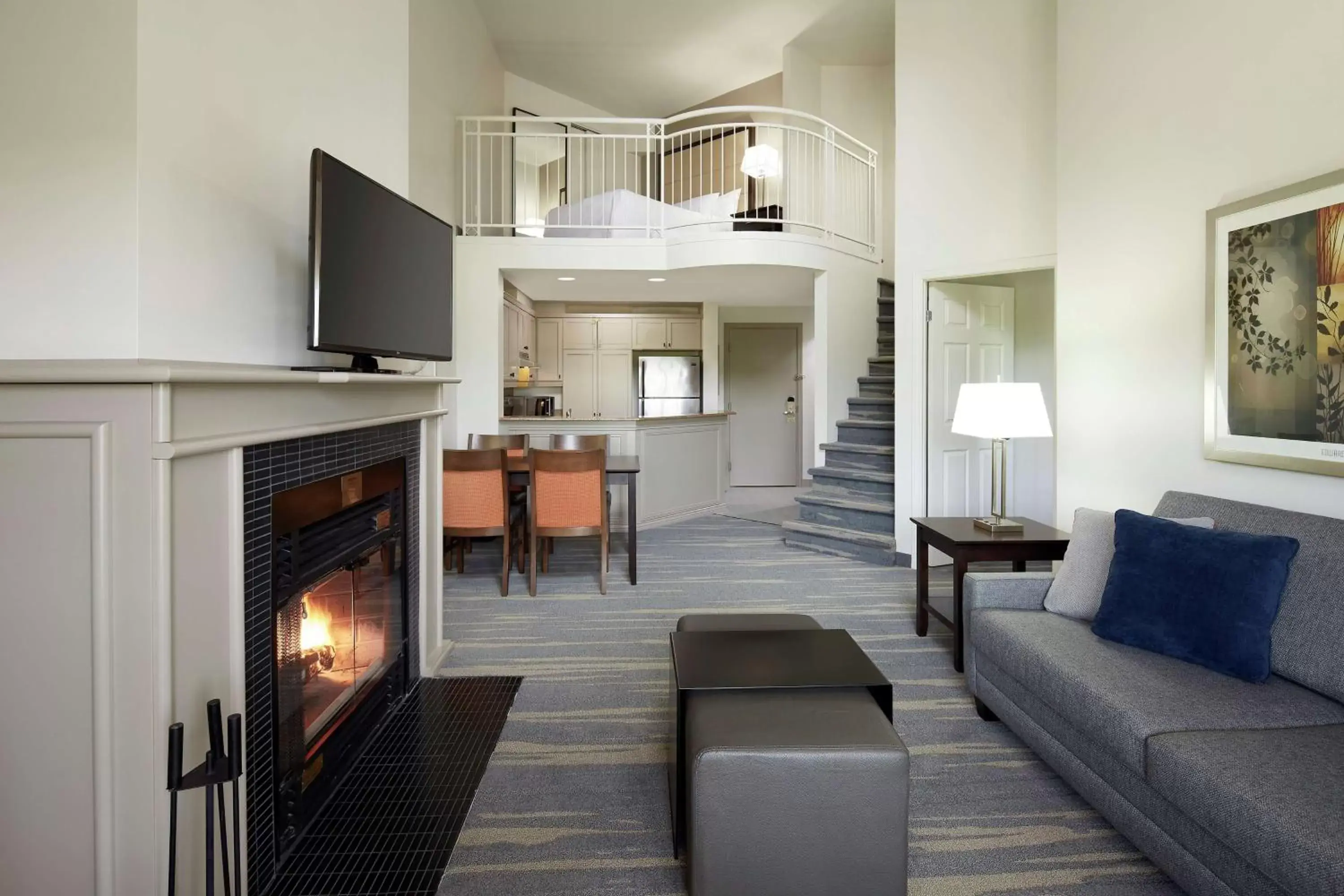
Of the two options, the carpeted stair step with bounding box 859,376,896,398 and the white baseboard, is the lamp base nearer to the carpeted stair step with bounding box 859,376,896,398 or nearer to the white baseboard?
the carpeted stair step with bounding box 859,376,896,398

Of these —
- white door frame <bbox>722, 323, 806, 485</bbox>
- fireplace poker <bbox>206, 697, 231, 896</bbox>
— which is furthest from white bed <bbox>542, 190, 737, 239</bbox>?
fireplace poker <bbox>206, 697, 231, 896</bbox>

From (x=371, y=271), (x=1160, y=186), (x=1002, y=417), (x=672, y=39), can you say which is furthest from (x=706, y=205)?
(x=371, y=271)

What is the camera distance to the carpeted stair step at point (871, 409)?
5996 millimetres

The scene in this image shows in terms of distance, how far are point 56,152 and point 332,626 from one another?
140 cm

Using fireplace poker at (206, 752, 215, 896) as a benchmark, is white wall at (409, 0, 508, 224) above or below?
above

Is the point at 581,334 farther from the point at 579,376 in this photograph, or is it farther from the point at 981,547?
the point at 981,547

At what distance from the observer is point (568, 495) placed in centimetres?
444

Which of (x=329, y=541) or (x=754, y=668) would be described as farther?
(x=329, y=541)

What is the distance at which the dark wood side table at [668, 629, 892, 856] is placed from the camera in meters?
1.88

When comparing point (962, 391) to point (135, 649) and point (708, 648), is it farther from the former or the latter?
point (135, 649)

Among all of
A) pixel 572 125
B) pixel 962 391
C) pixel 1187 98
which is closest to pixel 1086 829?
pixel 962 391

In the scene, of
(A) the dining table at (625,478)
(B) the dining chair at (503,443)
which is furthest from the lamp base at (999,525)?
(B) the dining chair at (503,443)

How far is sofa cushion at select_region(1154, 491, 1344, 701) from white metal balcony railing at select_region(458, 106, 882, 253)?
3.83m

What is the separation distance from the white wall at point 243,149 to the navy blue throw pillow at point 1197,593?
8.81 feet
